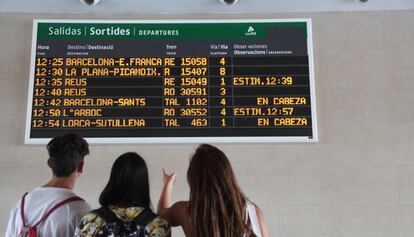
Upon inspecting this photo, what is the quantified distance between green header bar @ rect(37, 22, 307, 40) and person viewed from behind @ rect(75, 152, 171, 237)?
6.27 ft

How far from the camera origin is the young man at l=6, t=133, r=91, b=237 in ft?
5.81

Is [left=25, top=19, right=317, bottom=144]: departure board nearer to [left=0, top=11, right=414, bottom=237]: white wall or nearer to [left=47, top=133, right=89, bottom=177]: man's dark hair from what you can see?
[left=0, top=11, right=414, bottom=237]: white wall

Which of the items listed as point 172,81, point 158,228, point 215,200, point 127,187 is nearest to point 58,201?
point 127,187

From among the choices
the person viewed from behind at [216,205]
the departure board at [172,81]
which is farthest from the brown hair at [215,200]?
the departure board at [172,81]

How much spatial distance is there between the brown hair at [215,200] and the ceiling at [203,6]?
7.07 ft

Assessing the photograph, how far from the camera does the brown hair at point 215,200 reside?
1.67 metres

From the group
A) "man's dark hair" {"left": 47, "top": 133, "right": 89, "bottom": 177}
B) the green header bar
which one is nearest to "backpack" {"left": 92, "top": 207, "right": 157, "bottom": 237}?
"man's dark hair" {"left": 47, "top": 133, "right": 89, "bottom": 177}

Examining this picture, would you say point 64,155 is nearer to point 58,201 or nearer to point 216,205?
point 58,201

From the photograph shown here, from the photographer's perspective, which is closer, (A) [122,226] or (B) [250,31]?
(A) [122,226]

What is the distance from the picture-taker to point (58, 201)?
180 cm

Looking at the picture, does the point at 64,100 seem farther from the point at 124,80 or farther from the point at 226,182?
the point at 226,182

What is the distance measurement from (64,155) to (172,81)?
1.68 m

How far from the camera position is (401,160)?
3383 millimetres

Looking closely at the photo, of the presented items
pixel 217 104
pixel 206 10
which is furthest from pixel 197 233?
pixel 206 10
